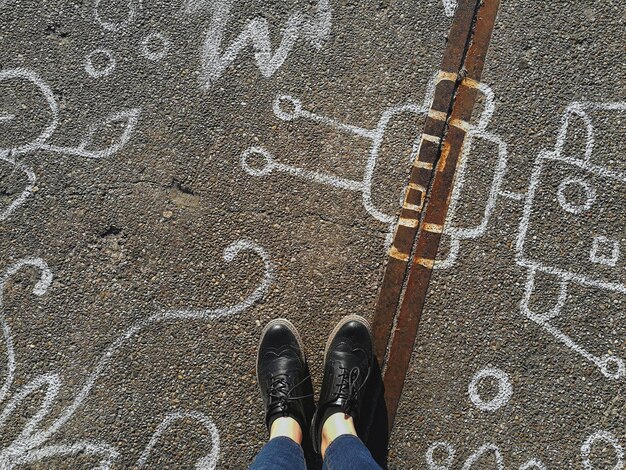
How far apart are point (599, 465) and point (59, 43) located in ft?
10.7

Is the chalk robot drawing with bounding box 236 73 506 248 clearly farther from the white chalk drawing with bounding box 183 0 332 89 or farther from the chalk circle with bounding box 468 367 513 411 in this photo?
the chalk circle with bounding box 468 367 513 411

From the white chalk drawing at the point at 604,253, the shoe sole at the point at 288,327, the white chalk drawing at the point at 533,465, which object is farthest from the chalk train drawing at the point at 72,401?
the white chalk drawing at the point at 604,253

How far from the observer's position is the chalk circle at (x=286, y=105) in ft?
8.11

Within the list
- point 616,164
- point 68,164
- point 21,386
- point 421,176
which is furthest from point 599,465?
point 68,164

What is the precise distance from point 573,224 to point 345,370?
1273 mm

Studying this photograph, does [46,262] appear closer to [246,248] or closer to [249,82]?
[246,248]

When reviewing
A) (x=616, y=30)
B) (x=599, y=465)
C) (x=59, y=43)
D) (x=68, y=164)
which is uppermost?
(x=616, y=30)

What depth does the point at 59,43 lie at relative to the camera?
2.51 meters

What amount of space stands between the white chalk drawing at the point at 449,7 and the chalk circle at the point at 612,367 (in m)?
1.79

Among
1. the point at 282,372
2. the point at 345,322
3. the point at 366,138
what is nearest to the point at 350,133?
the point at 366,138

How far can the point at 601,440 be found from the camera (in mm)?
2312

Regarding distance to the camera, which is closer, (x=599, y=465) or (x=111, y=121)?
(x=599, y=465)

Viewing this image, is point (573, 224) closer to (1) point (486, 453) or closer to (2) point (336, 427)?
(1) point (486, 453)

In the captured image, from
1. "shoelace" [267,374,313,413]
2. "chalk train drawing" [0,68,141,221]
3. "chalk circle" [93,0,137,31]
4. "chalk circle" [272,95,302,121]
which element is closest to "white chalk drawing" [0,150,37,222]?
"chalk train drawing" [0,68,141,221]
